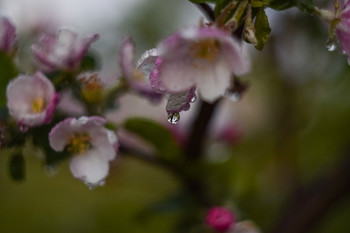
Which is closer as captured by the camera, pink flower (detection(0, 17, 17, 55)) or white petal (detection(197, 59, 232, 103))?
white petal (detection(197, 59, 232, 103))

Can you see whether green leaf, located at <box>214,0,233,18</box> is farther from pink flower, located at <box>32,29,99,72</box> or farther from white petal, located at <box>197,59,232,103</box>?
pink flower, located at <box>32,29,99,72</box>

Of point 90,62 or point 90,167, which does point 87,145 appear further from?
point 90,62

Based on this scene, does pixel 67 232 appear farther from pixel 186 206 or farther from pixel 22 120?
pixel 22 120

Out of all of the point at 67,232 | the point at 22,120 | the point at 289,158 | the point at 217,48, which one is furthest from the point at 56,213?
the point at 217,48

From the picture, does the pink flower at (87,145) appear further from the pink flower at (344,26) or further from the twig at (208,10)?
the pink flower at (344,26)

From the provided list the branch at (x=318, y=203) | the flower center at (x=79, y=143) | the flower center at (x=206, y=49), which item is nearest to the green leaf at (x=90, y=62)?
the flower center at (x=79, y=143)

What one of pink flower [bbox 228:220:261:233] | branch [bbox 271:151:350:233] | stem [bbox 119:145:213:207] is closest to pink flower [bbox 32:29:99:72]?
stem [bbox 119:145:213:207]

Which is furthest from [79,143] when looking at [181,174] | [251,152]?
[251,152]

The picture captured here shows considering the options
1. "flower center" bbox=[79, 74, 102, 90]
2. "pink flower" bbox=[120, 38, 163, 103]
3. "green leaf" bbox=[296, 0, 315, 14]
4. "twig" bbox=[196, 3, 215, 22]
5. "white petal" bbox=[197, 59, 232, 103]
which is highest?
"green leaf" bbox=[296, 0, 315, 14]
